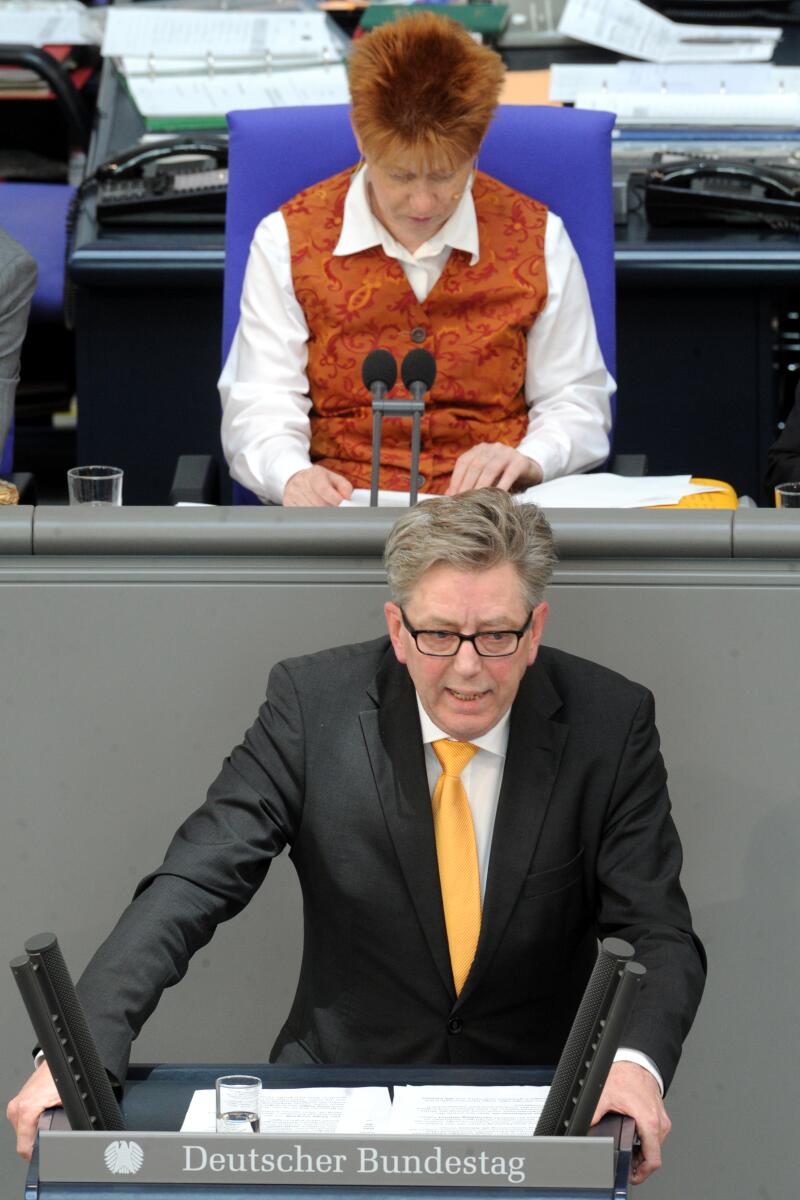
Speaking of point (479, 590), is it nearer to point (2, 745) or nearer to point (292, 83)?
point (2, 745)

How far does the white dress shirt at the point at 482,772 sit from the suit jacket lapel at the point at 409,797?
0.7 inches

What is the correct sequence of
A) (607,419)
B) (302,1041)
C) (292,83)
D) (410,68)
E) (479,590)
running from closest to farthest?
(479,590)
(302,1041)
(410,68)
(607,419)
(292,83)

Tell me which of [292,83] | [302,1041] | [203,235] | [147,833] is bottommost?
[302,1041]

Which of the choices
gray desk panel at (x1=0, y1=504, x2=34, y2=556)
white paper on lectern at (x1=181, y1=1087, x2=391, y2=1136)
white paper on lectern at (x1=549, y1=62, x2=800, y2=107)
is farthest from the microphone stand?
white paper on lectern at (x1=549, y1=62, x2=800, y2=107)

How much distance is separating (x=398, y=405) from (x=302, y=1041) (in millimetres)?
641

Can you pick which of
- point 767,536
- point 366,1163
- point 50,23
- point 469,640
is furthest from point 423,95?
point 50,23

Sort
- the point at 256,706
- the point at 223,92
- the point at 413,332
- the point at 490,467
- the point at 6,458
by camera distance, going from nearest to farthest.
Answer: the point at 256,706 < the point at 490,467 < the point at 413,332 < the point at 6,458 < the point at 223,92

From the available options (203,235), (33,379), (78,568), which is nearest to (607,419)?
(203,235)

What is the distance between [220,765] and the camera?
1934 mm

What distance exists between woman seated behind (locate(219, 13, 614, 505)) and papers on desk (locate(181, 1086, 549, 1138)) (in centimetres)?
124

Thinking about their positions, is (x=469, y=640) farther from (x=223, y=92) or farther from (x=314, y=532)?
(x=223, y=92)

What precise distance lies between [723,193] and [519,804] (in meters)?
1.75

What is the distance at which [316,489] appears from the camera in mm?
2396

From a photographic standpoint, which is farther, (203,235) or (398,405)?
(203,235)
